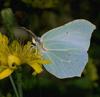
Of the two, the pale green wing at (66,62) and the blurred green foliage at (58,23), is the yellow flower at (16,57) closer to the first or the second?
the pale green wing at (66,62)

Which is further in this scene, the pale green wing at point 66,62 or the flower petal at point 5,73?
the pale green wing at point 66,62

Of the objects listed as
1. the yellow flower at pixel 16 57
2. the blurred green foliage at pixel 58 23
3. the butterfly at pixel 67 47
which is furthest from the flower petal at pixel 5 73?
the blurred green foliage at pixel 58 23

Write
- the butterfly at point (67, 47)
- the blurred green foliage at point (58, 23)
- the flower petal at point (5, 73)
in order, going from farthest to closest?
1. the blurred green foliage at point (58, 23)
2. the butterfly at point (67, 47)
3. the flower petal at point (5, 73)

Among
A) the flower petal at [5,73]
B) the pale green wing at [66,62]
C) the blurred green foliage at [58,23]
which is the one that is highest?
the flower petal at [5,73]

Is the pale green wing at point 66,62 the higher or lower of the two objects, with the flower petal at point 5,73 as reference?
lower

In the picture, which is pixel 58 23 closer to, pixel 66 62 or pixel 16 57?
pixel 66 62

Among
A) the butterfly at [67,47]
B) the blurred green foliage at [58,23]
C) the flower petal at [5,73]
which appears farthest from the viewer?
the blurred green foliage at [58,23]

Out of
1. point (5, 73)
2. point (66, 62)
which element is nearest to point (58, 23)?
point (66, 62)

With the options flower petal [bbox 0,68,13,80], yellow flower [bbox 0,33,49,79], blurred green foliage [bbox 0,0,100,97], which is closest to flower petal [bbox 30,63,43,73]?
yellow flower [bbox 0,33,49,79]
